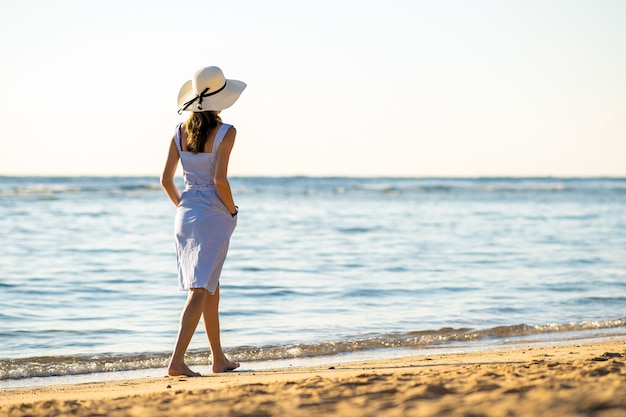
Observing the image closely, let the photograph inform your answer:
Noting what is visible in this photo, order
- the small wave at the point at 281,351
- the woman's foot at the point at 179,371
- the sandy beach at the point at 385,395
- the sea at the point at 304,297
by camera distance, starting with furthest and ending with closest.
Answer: the sea at the point at 304,297 → the small wave at the point at 281,351 → the woman's foot at the point at 179,371 → the sandy beach at the point at 385,395

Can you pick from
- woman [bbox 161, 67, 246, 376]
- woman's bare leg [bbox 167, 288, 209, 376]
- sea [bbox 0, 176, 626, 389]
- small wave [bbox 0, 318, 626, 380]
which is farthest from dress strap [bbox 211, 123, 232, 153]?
small wave [bbox 0, 318, 626, 380]

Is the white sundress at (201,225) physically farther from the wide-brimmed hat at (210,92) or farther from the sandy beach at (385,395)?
the sandy beach at (385,395)

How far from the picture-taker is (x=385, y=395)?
382 cm

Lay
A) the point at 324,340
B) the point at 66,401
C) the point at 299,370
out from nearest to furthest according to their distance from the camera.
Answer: the point at 66,401
the point at 299,370
the point at 324,340

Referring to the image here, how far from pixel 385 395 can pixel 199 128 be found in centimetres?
194

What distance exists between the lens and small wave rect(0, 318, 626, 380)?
605 cm

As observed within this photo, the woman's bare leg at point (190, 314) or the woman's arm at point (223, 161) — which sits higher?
Answer: the woman's arm at point (223, 161)

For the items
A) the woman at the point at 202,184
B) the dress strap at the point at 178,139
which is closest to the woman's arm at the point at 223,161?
the woman at the point at 202,184

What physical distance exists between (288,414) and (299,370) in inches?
75.1

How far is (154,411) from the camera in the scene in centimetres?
371

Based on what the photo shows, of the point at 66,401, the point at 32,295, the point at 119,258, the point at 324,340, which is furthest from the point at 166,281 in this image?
the point at 66,401

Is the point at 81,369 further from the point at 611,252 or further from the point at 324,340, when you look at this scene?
the point at 611,252

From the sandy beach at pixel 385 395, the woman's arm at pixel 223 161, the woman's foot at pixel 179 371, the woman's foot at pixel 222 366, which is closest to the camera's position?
the sandy beach at pixel 385 395

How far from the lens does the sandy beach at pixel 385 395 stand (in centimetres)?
345
